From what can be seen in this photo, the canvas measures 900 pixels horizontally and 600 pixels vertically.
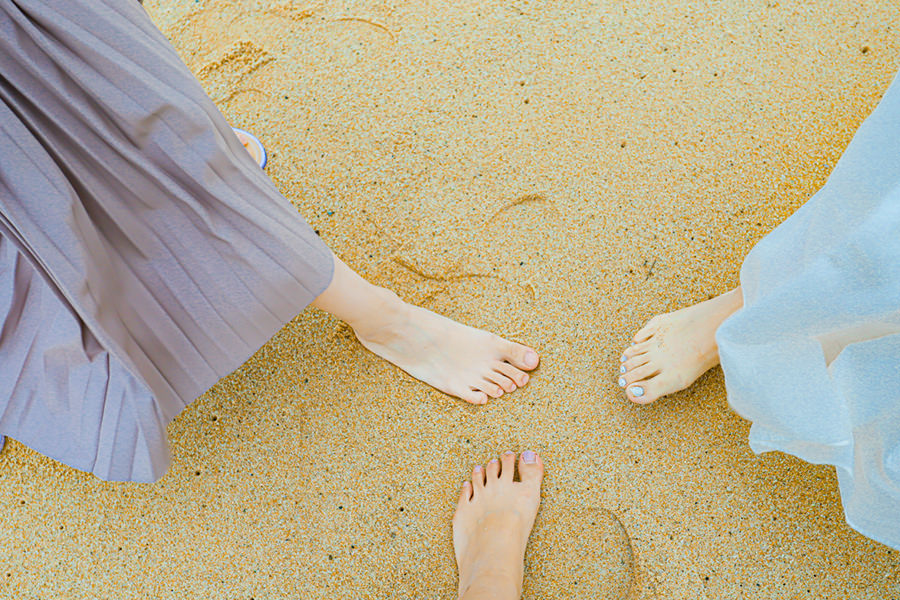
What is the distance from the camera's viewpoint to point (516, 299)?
1262 mm

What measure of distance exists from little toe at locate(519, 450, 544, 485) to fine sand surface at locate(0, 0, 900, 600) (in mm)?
25

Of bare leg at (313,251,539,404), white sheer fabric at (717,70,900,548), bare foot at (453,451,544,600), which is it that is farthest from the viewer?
bare leg at (313,251,539,404)

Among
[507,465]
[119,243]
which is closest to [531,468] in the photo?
[507,465]

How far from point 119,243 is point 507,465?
0.74 m

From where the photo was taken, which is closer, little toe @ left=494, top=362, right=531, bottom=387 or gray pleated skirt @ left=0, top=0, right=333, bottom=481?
gray pleated skirt @ left=0, top=0, right=333, bottom=481

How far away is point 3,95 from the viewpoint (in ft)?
2.28

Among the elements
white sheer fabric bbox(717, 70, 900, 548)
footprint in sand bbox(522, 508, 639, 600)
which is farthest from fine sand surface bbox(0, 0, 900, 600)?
white sheer fabric bbox(717, 70, 900, 548)

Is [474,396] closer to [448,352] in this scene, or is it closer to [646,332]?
[448,352]

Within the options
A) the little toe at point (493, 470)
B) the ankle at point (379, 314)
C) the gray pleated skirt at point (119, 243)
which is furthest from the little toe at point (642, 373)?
the gray pleated skirt at point (119, 243)

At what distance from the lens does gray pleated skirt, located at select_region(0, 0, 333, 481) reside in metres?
0.72

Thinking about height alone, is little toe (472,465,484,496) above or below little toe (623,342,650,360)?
below

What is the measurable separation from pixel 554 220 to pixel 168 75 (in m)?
0.75

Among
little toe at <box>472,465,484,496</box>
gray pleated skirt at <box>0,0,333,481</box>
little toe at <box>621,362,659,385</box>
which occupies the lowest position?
little toe at <box>472,465,484,496</box>

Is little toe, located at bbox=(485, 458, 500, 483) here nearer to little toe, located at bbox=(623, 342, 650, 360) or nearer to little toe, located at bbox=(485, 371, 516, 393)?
little toe, located at bbox=(485, 371, 516, 393)
